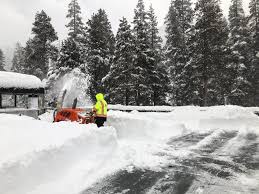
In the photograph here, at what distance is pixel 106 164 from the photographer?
8430 millimetres

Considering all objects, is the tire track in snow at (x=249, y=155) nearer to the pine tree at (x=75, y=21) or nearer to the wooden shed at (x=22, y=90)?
the wooden shed at (x=22, y=90)

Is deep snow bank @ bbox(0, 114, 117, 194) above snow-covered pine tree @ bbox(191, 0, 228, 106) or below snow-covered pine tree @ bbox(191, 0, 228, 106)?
below

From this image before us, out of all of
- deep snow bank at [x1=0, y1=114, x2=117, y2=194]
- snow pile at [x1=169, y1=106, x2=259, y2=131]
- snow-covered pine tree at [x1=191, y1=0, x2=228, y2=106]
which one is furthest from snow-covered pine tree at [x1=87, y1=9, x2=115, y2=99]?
deep snow bank at [x1=0, y1=114, x2=117, y2=194]

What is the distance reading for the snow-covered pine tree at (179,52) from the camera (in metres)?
39.5

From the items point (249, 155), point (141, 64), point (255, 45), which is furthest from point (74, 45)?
point (249, 155)

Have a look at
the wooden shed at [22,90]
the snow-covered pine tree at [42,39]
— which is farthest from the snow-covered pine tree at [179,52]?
the wooden shed at [22,90]

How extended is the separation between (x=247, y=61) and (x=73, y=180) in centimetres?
3889

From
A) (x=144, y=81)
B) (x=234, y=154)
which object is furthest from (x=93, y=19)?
(x=234, y=154)

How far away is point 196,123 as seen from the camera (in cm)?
1980

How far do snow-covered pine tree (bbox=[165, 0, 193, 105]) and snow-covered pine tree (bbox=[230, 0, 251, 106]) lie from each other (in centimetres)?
514

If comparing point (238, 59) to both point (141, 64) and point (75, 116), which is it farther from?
point (75, 116)

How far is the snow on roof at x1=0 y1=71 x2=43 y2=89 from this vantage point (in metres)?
21.3

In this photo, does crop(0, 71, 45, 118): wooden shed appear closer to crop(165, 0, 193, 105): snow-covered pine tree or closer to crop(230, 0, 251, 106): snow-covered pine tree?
crop(165, 0, 193, 105): snow-covered pine tree

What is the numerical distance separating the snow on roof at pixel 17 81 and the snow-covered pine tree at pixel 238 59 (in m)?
22.6
